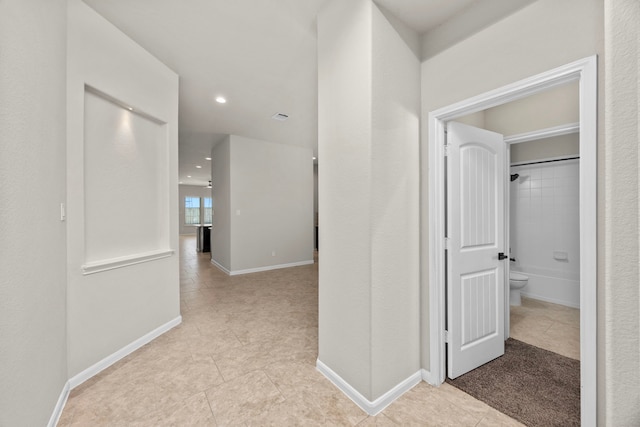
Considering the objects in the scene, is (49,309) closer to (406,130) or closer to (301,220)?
(406,130)

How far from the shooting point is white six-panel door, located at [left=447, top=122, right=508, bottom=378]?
1.94 meters

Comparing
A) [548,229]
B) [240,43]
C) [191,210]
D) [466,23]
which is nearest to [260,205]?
[240,43]

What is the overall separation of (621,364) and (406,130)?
1.56 meters

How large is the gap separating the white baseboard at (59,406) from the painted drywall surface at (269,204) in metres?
3.38

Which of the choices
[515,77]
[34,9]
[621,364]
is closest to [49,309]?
[34,9]

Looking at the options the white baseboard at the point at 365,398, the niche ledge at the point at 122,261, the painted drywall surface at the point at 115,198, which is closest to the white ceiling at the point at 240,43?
the painted drywall surface at the point at 115,198

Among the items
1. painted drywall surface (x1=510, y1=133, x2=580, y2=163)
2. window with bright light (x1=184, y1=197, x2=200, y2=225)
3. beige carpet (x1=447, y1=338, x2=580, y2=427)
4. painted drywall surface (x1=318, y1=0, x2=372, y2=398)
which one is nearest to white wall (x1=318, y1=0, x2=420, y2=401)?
painted drywall surface (x1=318, y1=0, x2=372, y2=398)

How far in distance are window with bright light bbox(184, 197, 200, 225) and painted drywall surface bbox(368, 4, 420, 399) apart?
47.8 feet

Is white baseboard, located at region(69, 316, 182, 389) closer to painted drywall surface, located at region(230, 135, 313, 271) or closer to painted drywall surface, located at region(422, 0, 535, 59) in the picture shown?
painted drywall surface, located at region(230, 135, 313, 271)

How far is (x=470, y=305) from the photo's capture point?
205cm

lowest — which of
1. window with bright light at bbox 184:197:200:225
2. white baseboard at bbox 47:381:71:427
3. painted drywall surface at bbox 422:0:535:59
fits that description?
white baseboard at bbox 47:381:71:427

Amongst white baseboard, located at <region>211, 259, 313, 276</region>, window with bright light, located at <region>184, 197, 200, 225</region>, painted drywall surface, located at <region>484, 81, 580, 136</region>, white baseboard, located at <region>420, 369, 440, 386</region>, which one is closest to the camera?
white baseboard, located at <region>420, 369, 440, 386</region>

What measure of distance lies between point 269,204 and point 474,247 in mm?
4385

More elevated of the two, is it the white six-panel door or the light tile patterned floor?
the white six-panel door
